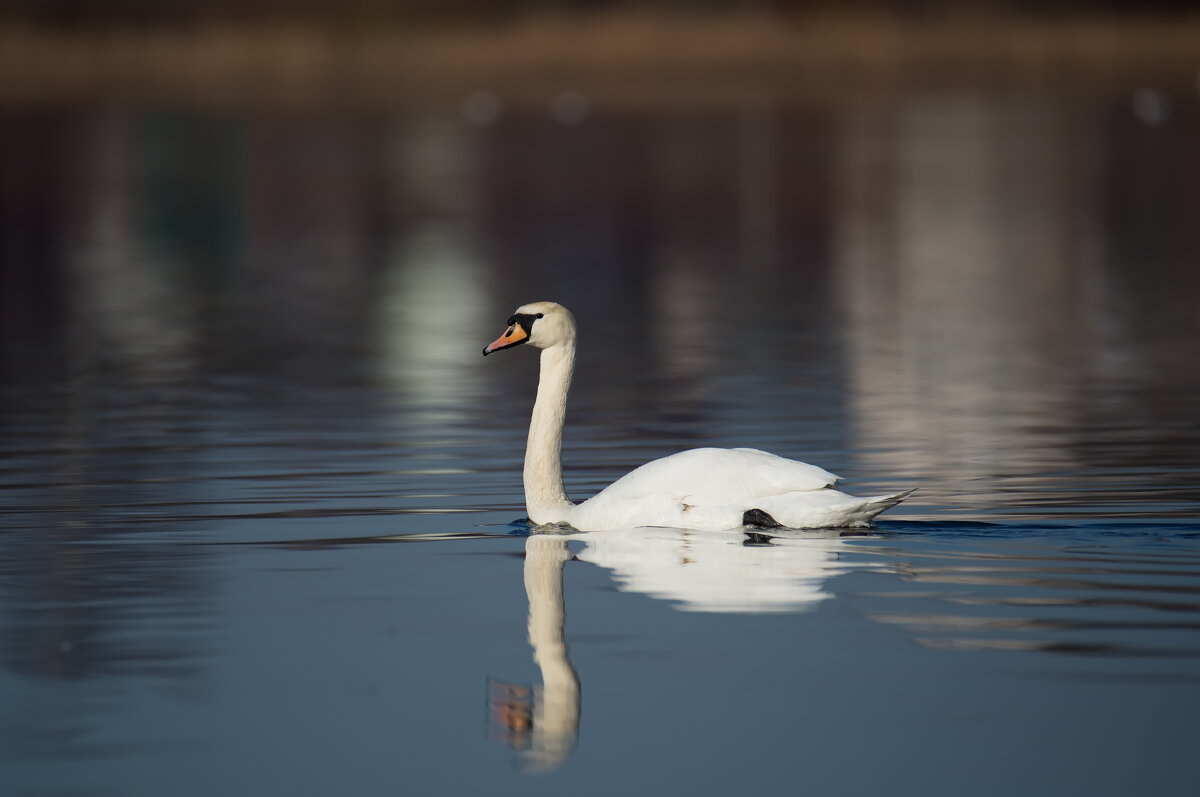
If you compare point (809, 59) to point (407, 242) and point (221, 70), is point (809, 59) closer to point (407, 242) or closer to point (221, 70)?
point (221, 70)

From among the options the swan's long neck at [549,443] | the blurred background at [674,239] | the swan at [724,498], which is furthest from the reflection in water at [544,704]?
the blurred background at [674,239]

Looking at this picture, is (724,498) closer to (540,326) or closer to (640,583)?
(640,583)

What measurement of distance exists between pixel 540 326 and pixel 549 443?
1.89 feet

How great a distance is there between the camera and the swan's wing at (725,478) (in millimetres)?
9508

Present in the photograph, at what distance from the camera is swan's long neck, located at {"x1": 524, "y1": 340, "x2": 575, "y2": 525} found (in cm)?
1024

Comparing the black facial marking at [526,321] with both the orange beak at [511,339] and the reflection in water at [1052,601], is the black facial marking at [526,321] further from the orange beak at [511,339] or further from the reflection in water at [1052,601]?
the reflection in water at [1052,601]

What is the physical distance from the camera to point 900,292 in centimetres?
2355

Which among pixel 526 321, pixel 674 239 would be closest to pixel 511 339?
pixel 526 321

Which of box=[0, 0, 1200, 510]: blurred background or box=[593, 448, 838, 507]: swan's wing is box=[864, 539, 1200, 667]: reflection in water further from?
box=[0, 0, 1200, 510]: blurred background

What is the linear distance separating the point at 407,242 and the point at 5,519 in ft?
71.5

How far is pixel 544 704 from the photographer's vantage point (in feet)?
22.8

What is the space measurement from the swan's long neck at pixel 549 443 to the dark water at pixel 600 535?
0.59ft

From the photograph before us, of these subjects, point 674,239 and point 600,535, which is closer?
point 600,535

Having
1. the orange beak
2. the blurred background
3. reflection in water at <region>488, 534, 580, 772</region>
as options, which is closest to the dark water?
reflection in water at <region>488, 534, 580, 772</region>
